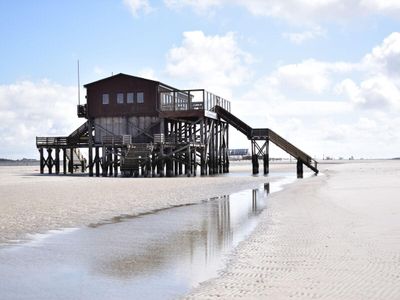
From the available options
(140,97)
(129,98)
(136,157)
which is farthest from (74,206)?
(129,98)

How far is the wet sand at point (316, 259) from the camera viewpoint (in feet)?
23.7

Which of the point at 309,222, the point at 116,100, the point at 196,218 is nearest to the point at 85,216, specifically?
the point at 196,218

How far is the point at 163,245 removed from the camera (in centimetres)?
1135

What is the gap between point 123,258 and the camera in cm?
1001

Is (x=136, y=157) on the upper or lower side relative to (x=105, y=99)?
lower

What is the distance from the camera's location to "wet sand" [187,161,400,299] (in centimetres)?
723

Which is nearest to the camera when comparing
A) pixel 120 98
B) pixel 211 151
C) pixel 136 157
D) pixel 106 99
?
pixel 136 157

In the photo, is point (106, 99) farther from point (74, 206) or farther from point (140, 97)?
point (74, 206)

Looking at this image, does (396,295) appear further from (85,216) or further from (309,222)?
(85,216)

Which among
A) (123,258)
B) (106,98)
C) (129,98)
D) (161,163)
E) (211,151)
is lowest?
(123,258)

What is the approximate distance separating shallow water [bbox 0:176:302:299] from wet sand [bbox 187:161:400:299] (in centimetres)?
47

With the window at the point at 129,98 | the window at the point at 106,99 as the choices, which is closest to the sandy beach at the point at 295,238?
the window at the point at 129,98

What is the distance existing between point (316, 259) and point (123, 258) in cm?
361

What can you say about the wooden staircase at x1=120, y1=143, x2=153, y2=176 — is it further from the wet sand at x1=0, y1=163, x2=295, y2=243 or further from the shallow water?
the shallow water
